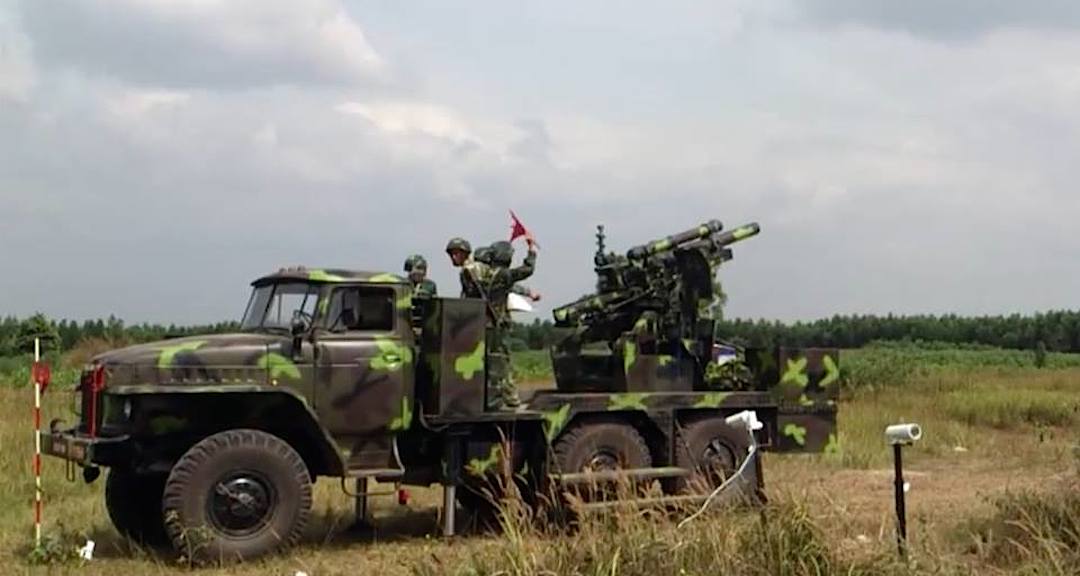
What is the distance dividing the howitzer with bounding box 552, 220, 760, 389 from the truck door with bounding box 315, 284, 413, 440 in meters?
2.59

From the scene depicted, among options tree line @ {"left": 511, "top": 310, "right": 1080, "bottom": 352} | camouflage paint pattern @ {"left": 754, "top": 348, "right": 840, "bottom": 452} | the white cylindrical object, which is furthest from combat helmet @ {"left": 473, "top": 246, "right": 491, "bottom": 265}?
tree line @ {"left": 511, "top": 310, "right": 1080, "bottom": 352}

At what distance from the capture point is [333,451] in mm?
10680

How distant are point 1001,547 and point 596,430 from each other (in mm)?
4127

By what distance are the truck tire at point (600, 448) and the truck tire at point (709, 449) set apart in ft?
1.24

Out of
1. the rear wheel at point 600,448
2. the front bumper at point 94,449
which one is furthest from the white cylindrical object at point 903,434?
the front bumper at point 94,449

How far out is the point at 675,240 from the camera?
1361 centimetres

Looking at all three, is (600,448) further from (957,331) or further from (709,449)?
(957,331)

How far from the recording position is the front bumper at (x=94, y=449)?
9.95m

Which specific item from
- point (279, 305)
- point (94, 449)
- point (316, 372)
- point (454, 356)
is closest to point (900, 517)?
point (454, 356)

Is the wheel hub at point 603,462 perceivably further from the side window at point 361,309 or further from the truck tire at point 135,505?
the truck tire at point 135,505

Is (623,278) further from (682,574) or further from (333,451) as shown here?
(682,574)

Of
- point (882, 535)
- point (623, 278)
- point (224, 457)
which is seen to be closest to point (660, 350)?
point (623, 278)

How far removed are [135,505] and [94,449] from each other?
1391 mm

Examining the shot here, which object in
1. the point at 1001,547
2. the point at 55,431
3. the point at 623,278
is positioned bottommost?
the point at 1001,547
